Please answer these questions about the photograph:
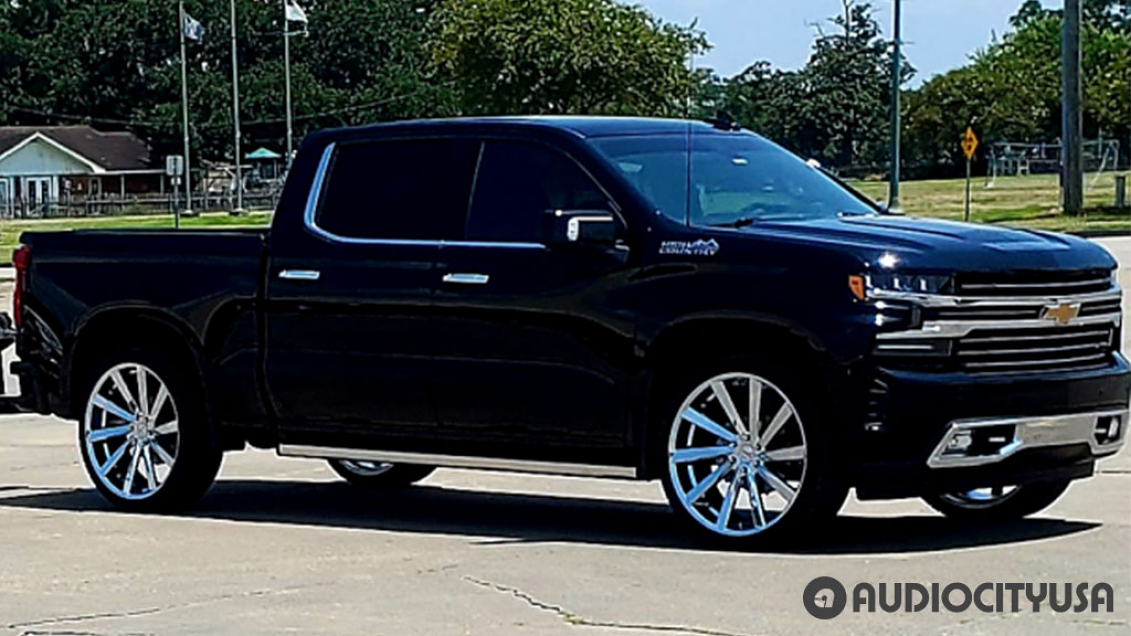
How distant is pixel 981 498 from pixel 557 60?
2351 inches

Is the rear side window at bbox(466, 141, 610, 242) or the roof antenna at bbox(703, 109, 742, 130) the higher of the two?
the roof antenna at bbox(703, 109, 742, 130)

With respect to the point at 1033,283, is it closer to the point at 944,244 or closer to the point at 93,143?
A: the point at 944,244

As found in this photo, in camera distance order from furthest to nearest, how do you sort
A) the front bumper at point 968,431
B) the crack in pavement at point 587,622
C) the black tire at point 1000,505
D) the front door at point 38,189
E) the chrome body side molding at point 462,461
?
the front door at point 38,189, the black tire at point 1000,505, the chrome body side molding at point 462,461, the front bumper at point 968,431, the crack in pavement at point 587,622

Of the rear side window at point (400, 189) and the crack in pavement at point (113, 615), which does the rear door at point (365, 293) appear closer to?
the rear side window at point (400, 189)

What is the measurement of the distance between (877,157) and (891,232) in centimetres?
8427

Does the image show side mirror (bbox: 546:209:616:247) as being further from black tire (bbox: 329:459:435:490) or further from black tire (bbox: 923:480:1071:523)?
black tire (bbox: 329:459:435:490)

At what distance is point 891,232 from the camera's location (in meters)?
8.78

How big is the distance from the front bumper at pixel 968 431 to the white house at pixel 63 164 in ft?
313

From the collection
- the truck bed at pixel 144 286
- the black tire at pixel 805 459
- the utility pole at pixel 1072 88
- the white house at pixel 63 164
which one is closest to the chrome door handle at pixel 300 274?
the truck bed at pixel 144 286

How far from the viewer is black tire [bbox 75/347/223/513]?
10383mm

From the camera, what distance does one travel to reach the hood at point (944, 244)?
8391 millimetres

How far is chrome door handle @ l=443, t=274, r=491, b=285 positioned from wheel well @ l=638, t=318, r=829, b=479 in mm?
874

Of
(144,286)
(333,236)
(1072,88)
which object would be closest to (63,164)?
(1072,88)

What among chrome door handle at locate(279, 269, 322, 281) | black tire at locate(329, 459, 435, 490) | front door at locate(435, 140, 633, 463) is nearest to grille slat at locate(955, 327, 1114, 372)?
front door at locate(435, 140, 633, 463)
